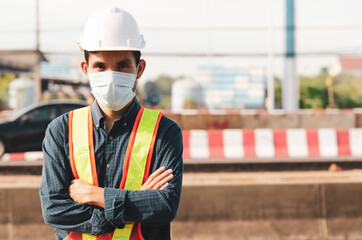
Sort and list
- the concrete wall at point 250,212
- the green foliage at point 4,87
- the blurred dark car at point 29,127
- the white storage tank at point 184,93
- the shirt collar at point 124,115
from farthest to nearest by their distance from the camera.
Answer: the green foliage at point 4,87, the white storage tank at point 184,93, the blurred dark car at point 29,127, the concrete wall at point 250,212, the shirt collar at point 124,115

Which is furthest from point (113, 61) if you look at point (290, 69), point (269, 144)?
point (290, 69)

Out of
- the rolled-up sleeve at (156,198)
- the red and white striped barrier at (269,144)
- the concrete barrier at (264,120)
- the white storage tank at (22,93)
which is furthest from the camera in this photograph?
the white storage tank at (22,93)

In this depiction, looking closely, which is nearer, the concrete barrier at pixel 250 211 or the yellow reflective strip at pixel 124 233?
the yellow reflective strip at pixel 124 233

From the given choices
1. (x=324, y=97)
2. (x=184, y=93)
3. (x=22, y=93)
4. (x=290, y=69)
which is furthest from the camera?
(x=324, y=97)

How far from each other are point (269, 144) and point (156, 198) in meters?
7.16

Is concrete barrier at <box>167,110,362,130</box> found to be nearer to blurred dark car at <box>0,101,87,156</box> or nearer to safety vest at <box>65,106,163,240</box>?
blurred dark car at <box>0,101,87,156</box>

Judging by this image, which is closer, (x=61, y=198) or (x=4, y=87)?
(x=61, y=198)

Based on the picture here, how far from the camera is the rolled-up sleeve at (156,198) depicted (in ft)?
6.49

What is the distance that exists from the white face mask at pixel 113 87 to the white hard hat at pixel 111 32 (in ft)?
0.39

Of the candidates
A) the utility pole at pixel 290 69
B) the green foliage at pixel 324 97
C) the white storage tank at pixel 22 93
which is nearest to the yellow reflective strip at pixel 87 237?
the utility pole at pixel 290 69

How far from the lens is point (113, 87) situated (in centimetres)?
204

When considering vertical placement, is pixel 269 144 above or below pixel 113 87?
below

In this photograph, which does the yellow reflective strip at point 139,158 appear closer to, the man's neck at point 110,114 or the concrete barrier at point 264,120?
the man's neck at point 110,114

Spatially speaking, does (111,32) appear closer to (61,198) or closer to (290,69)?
(61,198)
